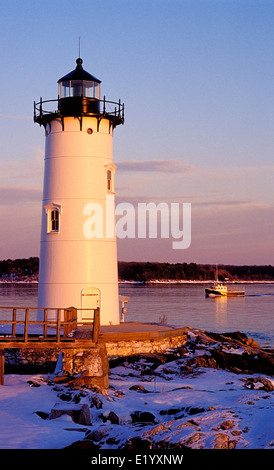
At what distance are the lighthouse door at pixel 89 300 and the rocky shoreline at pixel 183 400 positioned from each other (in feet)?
10.8

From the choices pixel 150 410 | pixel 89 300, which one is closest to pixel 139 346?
pixel 89 300

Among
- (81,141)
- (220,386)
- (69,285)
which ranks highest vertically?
(81,141)

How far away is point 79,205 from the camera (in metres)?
26.5

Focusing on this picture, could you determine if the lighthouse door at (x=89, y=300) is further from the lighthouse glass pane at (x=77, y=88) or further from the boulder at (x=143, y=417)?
the boulder at (x=143, y=417)

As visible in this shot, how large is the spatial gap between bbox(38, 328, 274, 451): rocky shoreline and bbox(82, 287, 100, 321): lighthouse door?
3.28 m

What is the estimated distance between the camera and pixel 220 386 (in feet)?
64.7

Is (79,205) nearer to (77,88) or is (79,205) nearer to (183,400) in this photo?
(77,88)

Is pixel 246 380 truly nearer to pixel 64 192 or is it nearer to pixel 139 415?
pixel 139 415

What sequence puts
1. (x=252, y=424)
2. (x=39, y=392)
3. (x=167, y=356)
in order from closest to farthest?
(x=252, y=424) → (x=39, y=392) → (x=167, y=356)

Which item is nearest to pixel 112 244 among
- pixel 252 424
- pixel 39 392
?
pixel 39 392

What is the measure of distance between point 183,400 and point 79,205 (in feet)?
36.9

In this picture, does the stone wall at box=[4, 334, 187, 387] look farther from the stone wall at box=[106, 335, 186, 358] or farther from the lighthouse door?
the lighthouse door
